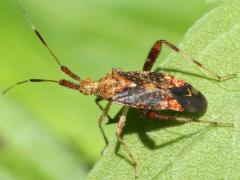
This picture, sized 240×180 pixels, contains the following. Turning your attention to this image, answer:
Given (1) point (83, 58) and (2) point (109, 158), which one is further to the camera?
(1) point (83, 58)

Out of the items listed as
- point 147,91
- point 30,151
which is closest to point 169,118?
point 147,91

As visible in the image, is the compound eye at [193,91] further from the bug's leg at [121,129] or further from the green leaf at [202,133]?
the bug's leg at [121,129]

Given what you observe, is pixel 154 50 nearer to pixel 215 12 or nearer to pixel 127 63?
pixel 127 63

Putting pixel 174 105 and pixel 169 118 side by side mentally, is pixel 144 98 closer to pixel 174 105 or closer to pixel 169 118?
pixel 174 105

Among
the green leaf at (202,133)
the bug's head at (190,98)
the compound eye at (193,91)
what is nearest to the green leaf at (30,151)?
the green leaf at (202,133)

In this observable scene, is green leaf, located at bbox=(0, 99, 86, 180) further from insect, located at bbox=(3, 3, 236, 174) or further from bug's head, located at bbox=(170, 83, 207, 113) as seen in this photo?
bug's head, located at bbox=(170, 83, 207, 113)

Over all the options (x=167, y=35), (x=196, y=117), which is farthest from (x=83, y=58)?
(x=196, y=117)

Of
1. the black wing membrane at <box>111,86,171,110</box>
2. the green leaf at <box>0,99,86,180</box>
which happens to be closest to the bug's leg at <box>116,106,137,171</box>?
the black wing membrane at <box>111,86,171,110</box>
